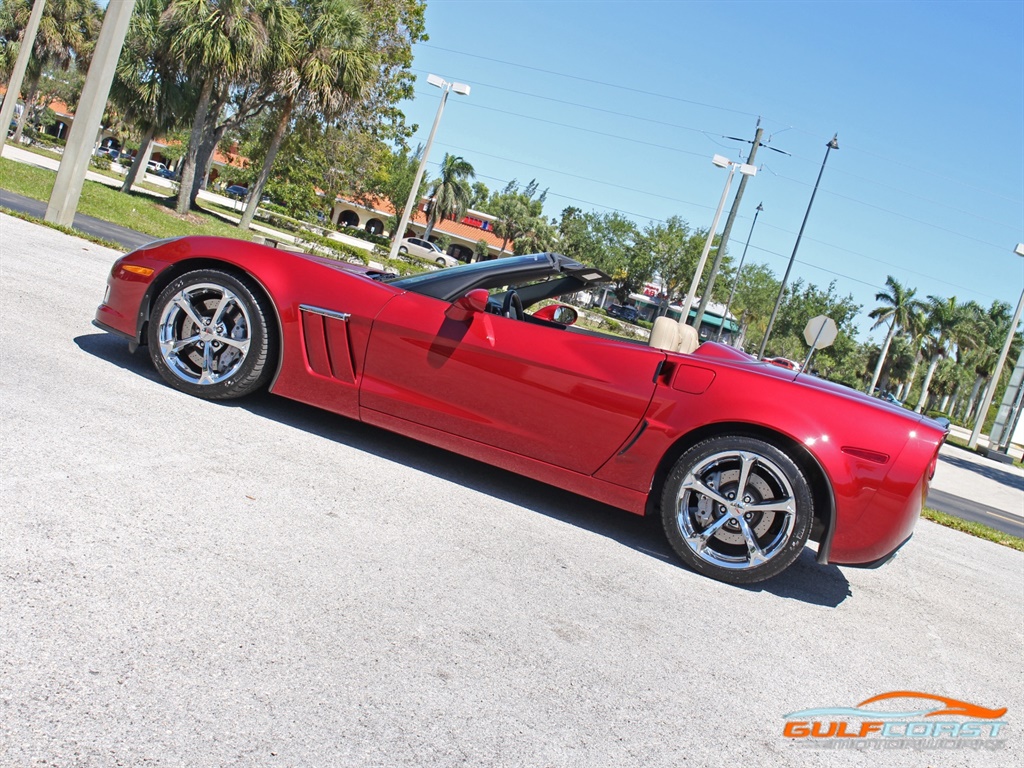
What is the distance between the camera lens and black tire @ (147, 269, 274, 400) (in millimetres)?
4324

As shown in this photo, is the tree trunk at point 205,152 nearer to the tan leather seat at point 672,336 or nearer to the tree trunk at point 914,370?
the tan leather seat at point 672,336

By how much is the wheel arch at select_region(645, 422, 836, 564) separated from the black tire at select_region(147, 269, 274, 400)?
2117 mm

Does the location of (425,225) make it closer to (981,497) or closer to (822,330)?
(822,330)

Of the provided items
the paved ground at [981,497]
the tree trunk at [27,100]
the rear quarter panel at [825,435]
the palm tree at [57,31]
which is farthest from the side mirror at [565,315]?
the tree trunk at [27,100]

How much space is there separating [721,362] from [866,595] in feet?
4.63

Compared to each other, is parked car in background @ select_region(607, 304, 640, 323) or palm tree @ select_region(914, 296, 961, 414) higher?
palm tree @ select_region(914, 296, 961, 414)

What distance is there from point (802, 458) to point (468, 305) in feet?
5.49

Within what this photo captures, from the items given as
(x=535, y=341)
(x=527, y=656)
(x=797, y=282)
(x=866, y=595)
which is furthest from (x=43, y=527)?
(x=797, y=282)

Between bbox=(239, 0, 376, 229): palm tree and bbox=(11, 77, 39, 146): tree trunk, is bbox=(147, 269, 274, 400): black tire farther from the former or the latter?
bbox=(11, 77, 39, 146): tree trunk

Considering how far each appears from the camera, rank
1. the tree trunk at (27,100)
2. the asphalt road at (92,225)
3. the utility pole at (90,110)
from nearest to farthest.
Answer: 1. the utility pole at (90,110)
2. the asphalt road at (92,225)
3. the tree trunk at (27,100)

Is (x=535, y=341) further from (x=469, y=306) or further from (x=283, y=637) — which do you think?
(x=283, y=637)

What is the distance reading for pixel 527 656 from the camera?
103 inches

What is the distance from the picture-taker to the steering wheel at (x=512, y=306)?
14.7 ft

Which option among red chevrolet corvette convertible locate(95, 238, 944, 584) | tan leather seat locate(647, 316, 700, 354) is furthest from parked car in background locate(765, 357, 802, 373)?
tan leather seat locate(647, 316, 700, 354)
